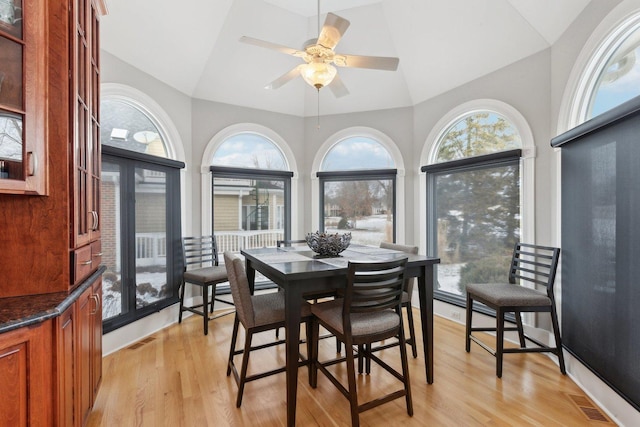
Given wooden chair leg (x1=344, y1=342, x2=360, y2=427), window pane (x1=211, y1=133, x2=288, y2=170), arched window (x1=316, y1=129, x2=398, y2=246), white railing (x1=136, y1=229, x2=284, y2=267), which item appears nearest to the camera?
wooden chair leg (x1=344, y1=342, x2=360, y2=427)

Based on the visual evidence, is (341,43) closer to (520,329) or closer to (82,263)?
(82,263)

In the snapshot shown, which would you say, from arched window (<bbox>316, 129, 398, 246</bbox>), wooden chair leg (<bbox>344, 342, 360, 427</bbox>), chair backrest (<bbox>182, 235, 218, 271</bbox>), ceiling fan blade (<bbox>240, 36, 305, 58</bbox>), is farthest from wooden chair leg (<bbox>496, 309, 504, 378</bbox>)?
chair backrest (<bbox>182, 235, 218, 271</bbox>)

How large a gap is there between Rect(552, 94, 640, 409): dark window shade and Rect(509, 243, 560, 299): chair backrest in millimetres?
133

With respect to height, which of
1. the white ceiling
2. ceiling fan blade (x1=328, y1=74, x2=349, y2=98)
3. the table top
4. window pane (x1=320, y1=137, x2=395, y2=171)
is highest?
the white ceiling

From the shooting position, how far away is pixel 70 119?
1.48m

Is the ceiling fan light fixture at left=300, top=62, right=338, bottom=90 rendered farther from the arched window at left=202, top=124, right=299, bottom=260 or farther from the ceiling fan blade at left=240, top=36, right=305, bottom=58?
the arched window at left=202, top=124, right=299, bottom=260

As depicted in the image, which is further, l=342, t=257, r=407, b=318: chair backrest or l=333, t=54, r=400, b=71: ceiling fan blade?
l=333, t=54, r=400, b=71: ceiling fan blade

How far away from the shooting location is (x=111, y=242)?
119 inches

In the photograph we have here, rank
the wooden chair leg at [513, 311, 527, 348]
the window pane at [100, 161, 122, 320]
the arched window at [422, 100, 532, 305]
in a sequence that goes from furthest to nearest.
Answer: the arched window at [422, 100, 532, 305], the window pane at [100, 161, 122, 320], the wooden chair leg at [513, 311, 527, 348]

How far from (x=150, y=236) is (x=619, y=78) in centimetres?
454

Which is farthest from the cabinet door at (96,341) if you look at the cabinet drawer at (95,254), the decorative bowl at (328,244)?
the decorative bowl at (328,244)

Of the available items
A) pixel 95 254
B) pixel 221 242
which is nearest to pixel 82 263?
pixel 95 254

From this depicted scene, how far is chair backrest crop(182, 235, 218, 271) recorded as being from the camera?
3833mm

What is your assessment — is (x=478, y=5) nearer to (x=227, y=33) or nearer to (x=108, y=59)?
(x=227, y=33)
